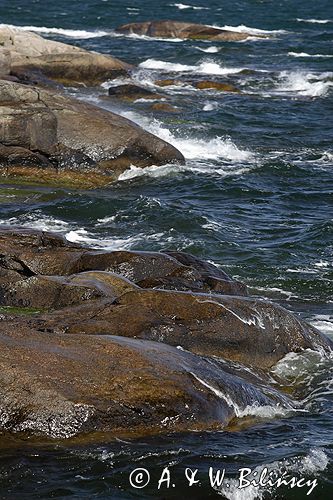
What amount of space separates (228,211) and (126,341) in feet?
36.9

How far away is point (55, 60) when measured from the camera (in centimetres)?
3356

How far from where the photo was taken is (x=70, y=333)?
11.3 meters

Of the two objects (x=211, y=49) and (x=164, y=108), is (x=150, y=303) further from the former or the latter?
(x=211, y=49)

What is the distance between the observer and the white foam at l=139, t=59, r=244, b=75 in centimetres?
3891

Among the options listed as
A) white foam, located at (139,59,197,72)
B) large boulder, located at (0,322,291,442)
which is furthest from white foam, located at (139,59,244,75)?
large boulder, located at (0,322,291,442)

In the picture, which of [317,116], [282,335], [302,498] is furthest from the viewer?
[317,116]

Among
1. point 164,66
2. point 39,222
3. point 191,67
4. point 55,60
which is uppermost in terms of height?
point 39,222

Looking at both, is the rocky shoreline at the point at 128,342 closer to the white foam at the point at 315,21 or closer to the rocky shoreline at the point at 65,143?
the rocky shoreline at the point at 65,143

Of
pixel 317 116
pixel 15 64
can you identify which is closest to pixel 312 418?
pixel 317 116

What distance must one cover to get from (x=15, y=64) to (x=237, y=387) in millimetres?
23283

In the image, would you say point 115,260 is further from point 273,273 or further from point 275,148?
point 275,148

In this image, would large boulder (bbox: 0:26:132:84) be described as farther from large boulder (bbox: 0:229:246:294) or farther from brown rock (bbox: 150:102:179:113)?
large boulder (bbox: 0:229:246:294)

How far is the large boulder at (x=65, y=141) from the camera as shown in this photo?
22.1 metres

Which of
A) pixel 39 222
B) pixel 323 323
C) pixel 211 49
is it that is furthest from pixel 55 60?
pixel 323 323
